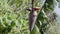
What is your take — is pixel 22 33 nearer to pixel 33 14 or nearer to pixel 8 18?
pixel 8 18

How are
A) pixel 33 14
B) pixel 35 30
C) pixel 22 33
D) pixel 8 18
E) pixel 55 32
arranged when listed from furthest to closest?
pixel 55 32
pixel 22 33
pixel 8 18
pixel 35 30
pixel 33 14

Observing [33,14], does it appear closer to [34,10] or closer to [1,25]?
[34,10]

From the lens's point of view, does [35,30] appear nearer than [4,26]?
Yes

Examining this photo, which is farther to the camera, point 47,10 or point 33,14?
point 47,10

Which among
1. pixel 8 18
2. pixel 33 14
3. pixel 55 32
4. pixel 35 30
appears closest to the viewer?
pixel 33 14

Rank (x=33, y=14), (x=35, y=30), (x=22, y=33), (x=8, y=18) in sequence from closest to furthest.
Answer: (x=33, y=14), (x=35, y=30), (x=8, y=18), (x=22, y=33)

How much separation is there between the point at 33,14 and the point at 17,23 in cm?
66

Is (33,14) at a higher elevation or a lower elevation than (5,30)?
higher

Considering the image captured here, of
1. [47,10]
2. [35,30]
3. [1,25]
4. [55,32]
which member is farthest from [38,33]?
[55,32]

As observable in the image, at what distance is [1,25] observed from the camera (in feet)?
13.3

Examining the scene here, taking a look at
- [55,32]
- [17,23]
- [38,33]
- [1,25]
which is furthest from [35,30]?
[55,32]

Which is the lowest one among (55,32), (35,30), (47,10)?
(55,32)

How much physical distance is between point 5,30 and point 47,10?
0.89 meters

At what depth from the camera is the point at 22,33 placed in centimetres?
464
